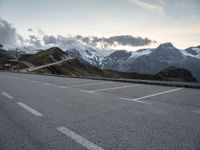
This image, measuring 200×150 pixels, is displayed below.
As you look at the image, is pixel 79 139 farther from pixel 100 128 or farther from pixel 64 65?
pixel 64 65

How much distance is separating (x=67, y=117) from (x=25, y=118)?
108 cm

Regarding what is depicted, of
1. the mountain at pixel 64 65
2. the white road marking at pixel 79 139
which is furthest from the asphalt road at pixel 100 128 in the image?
the mountain at pixel 64 65

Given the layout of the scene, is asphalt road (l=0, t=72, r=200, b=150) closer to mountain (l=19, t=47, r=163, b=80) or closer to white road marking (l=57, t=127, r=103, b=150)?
white road marking (l=57, t=127, r=103, b=150)

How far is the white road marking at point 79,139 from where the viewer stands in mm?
3416

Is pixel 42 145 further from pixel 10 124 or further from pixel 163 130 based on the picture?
pixel 163 130

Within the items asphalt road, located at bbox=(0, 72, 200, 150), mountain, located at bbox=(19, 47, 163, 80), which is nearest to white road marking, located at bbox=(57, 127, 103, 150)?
asphalt road, located at bbox=(0, 72, 200, 150)

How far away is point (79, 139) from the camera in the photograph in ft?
12.3

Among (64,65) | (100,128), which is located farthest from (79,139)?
(64,65)

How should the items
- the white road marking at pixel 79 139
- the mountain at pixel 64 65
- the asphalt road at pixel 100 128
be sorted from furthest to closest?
the mountain at pixel 64 65, the asphalt road at pixel 100 128, the white road marking at pixel 79 139

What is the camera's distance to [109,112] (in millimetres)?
5887

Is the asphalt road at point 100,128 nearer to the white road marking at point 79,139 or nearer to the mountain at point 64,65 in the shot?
the white road marking at point 79,139

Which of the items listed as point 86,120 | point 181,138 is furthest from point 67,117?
point 181,138

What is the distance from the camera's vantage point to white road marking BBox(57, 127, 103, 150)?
11.2ft

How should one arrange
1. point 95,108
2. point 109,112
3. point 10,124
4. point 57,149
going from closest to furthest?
point 57,149 → point 10,124 → point 109,112 → point 95,108
